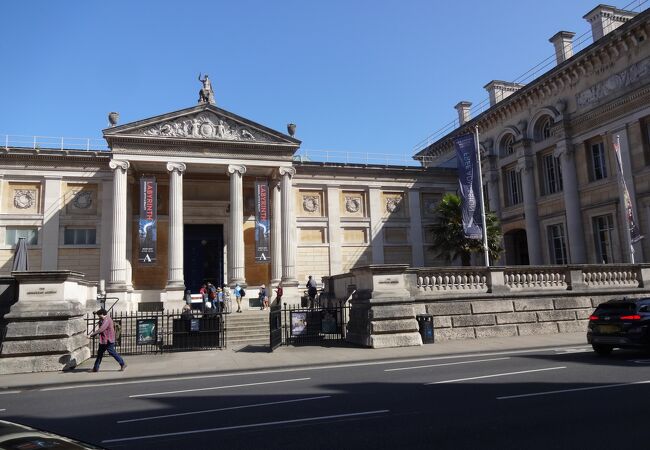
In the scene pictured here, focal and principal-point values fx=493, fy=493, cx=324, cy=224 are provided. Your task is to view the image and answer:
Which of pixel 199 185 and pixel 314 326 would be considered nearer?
pixel 314 326

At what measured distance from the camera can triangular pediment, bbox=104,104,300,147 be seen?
2977 centimetres

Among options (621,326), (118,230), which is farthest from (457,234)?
(118,230)

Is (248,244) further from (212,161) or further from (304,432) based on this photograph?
(304,432)

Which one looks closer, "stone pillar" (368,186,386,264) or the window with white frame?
the window with white frame

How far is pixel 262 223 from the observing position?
31.0m

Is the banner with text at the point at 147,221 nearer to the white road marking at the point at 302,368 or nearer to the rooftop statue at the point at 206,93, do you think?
the rooftop statue at the point at 206,93

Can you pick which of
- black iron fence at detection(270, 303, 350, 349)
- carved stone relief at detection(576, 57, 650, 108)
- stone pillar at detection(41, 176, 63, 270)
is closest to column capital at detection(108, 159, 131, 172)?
stone pillar at detection(41, 176, 63, 270)

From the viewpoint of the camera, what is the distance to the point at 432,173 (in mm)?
39125

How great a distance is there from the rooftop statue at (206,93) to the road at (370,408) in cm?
2351

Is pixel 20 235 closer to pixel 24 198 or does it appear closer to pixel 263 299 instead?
pixel 24 198

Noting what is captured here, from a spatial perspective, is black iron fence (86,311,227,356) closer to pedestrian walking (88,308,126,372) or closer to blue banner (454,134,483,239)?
pedestrian walking (88,308,126,372)

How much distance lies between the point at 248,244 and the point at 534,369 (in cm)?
2526

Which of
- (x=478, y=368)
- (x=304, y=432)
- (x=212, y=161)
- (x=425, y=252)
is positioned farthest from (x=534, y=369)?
(x=425, y=252)

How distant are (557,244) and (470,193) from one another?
12.9 meters
